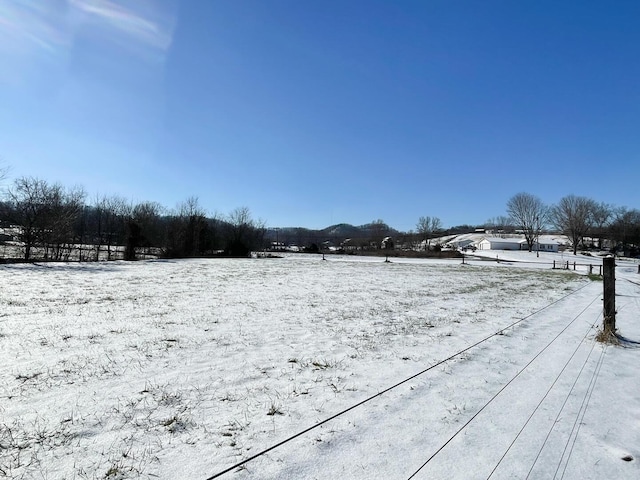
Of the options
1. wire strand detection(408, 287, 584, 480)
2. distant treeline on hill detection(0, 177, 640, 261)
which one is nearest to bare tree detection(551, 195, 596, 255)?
distant treeline on hill detection(0, 177, 640, 261)

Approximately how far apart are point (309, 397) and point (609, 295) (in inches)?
296

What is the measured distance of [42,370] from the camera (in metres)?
5.17

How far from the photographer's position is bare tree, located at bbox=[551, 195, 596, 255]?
93.8 metres

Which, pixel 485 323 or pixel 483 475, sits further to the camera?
pixel 485 323

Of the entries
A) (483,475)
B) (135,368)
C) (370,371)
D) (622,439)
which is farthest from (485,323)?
(135,368)

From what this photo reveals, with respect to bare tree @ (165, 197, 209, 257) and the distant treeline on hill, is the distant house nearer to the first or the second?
the distant treeline on hill

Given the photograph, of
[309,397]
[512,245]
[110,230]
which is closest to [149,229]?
[110,230]

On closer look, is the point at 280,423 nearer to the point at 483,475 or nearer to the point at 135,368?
the point at 483,475

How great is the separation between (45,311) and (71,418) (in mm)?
7287

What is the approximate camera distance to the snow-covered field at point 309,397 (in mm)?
3055

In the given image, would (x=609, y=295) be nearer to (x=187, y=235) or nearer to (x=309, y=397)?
(x=309, y=397)

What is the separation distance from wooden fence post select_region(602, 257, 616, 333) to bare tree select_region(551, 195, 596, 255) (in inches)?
3995

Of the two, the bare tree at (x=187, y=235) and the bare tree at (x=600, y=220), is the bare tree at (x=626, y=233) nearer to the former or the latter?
the bare tree at (x=600, y=220)

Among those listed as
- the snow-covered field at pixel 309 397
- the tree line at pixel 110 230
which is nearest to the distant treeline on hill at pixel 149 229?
the tree line at pixel 110 230
